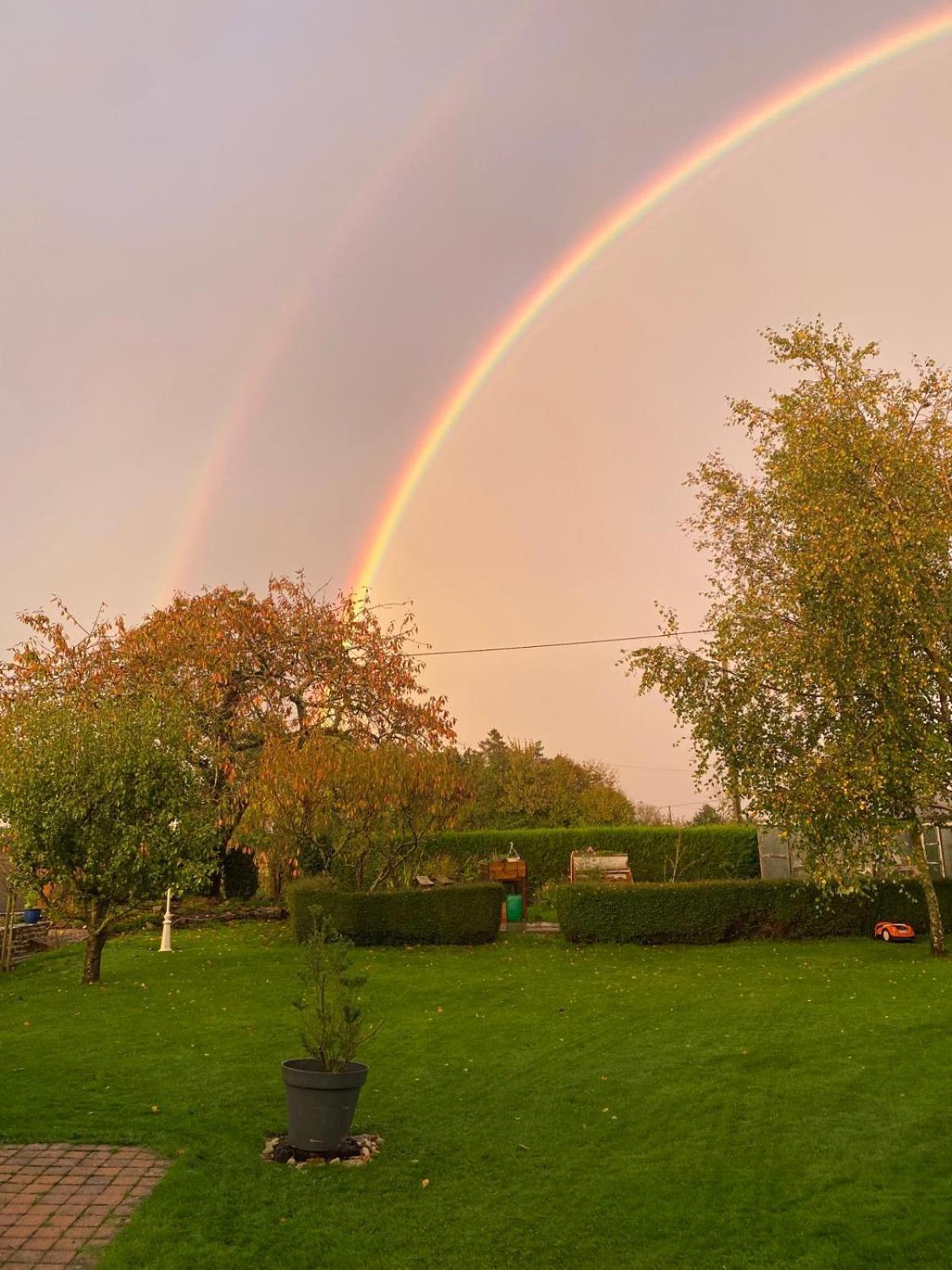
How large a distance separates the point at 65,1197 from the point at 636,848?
2759 cm

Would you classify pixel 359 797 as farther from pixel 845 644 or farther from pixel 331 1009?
pixel 331 1009

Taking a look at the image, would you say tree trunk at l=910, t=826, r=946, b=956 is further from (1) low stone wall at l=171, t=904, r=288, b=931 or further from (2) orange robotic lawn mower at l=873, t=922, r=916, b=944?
(1) low stone wall at l=171, t=904, r=288, b=931

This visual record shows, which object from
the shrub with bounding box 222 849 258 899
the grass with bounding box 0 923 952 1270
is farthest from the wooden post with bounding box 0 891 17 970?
the shrub with bounding box 222 849 258 899

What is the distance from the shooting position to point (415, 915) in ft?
67.3

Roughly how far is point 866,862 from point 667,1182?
469 inches

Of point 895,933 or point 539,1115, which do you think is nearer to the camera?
point 539,1115

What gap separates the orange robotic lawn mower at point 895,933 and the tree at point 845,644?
1.68 meters

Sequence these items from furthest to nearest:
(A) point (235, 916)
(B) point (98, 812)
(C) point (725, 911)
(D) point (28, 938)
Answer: (A) point (235, 916)
(D) point (28, 938)
(C) point (725, 911)
(B) point (98, 812)

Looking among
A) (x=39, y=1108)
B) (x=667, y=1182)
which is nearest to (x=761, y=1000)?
(x=667, y=1182)

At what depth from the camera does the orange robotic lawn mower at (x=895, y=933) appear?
64.8ft

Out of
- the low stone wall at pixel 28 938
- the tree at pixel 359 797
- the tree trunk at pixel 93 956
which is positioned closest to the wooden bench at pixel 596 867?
the tree at pixel 359 797

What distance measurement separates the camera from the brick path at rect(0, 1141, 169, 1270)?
17.2 ft

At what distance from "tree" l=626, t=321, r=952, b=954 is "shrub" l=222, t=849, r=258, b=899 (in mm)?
16780

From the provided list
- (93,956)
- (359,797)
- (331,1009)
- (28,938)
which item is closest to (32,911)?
(28,938)
